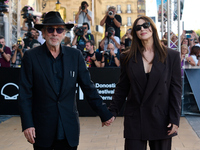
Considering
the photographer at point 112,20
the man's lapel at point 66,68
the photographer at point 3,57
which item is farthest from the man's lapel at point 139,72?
the photographer at point 112,20

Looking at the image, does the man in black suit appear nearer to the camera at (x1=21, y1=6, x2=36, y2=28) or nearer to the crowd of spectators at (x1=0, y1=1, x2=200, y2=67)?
the crowd of spectators at (x1=0, y1=1, x2=200, y2=67)

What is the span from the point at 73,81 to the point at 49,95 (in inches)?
11.4

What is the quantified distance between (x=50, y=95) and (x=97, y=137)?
3.93 meters

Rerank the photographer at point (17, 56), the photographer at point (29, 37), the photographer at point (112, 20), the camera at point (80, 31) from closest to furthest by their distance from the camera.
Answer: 1. the photographer at point (17, 56)
2. the camera at point (80, 31)
3. the photographer at point (112, 20)
4. the photographer at point (29, 37)

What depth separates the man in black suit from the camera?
11.9 ft

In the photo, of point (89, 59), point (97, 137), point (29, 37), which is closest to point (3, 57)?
point (29, 37)

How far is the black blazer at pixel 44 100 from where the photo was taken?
3.62 m

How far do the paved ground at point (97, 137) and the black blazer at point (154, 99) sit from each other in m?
2.70

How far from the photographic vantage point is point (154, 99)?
3775 mm

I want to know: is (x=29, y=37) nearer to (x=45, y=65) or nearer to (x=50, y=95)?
(x=45, y=65)

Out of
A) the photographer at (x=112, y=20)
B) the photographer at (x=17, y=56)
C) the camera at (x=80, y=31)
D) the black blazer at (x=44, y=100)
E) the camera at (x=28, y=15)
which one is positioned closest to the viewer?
the black blazer at (x=44, y=100)

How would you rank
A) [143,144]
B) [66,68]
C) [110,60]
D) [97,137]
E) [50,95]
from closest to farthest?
[50,95]
[66,68]
[143,144]
[97,137]
[110,60]

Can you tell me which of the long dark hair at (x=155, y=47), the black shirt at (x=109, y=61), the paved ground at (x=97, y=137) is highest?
the long dark hair at (x=155, y=47)

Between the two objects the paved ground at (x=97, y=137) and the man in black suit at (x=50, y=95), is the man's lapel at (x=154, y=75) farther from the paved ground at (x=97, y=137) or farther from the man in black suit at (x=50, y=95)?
the paved ground at (x=97, y=137)
